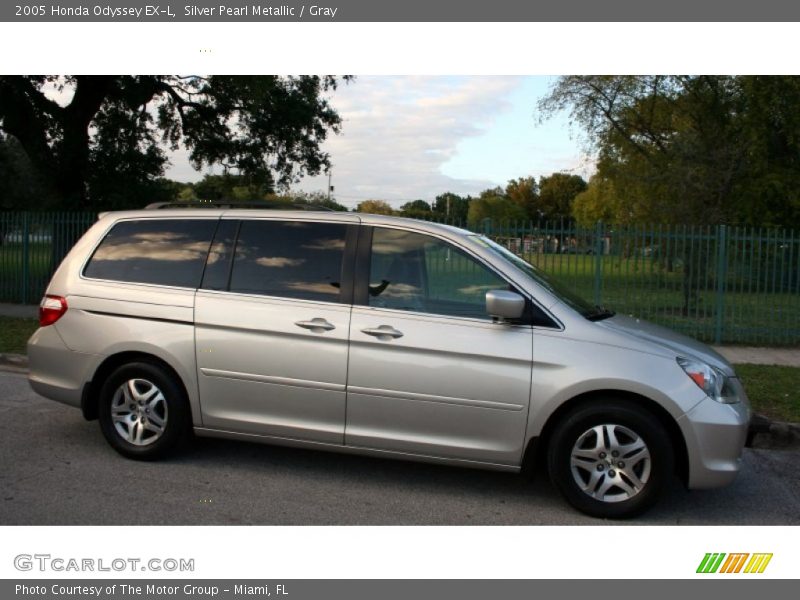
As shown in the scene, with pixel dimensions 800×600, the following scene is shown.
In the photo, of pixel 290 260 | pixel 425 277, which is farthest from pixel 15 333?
pixel 425 277

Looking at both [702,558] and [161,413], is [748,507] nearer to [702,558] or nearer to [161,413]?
[702,558]

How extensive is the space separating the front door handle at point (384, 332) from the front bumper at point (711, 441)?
184 centimetres

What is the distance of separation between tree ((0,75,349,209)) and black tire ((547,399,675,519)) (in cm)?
1259

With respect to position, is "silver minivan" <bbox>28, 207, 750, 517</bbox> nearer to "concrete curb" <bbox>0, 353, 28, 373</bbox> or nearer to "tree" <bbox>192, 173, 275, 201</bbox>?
"concrete curb" <bbox>0, 353, 28, 373</bbox>

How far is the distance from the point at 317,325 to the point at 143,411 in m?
1.54

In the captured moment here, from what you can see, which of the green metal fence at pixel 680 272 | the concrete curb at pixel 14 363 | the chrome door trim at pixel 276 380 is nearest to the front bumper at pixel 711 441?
the chrome door trim at pixel 276 380

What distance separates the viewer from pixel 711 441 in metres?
4.29

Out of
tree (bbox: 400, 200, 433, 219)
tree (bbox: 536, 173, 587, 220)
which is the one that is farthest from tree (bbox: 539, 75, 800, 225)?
tree (bbox: 536, 173, 587, 220)

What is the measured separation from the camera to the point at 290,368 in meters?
4.83

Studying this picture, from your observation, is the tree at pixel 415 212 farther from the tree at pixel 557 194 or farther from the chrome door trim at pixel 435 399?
the tree at pixel 557 194

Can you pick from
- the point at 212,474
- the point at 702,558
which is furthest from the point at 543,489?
the point at 212,474

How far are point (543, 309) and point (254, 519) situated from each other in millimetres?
2246

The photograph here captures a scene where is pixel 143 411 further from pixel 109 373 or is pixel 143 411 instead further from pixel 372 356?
pixel 372 356

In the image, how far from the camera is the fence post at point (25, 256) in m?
15.6
